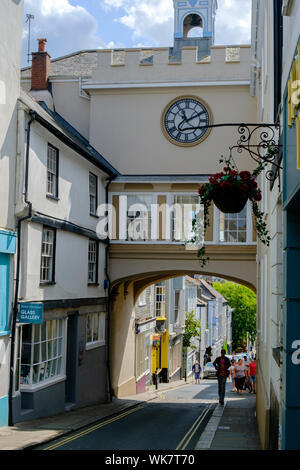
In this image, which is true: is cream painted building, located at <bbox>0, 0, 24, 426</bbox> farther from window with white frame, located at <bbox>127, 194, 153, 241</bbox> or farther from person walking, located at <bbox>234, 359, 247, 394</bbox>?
person walking, located at <bbox>234, 359, 247, 394</bbox>

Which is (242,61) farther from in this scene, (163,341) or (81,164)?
(163,341)

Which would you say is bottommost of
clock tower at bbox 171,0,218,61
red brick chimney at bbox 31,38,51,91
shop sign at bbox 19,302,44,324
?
shop sign at bbox 19,302,44,324

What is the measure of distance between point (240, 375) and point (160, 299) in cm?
1502

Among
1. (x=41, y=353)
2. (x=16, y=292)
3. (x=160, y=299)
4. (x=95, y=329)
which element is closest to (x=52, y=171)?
(x=16, y=292)

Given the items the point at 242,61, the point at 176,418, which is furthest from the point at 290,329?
the point at 242,61

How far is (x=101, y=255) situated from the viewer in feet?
74.3

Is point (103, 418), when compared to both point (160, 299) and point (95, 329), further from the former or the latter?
point (160, 299)

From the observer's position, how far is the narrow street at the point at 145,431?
1276 cm

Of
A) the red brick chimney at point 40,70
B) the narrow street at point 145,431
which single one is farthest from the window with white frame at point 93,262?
the red brick chimney at point 40,70

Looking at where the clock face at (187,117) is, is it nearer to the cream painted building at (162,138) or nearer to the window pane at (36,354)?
the cream painted building at (162,138)

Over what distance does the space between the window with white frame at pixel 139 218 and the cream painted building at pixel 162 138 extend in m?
0.04

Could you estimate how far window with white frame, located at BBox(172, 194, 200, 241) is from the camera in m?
22.8

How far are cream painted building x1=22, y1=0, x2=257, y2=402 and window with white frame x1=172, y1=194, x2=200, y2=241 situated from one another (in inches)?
1.5
